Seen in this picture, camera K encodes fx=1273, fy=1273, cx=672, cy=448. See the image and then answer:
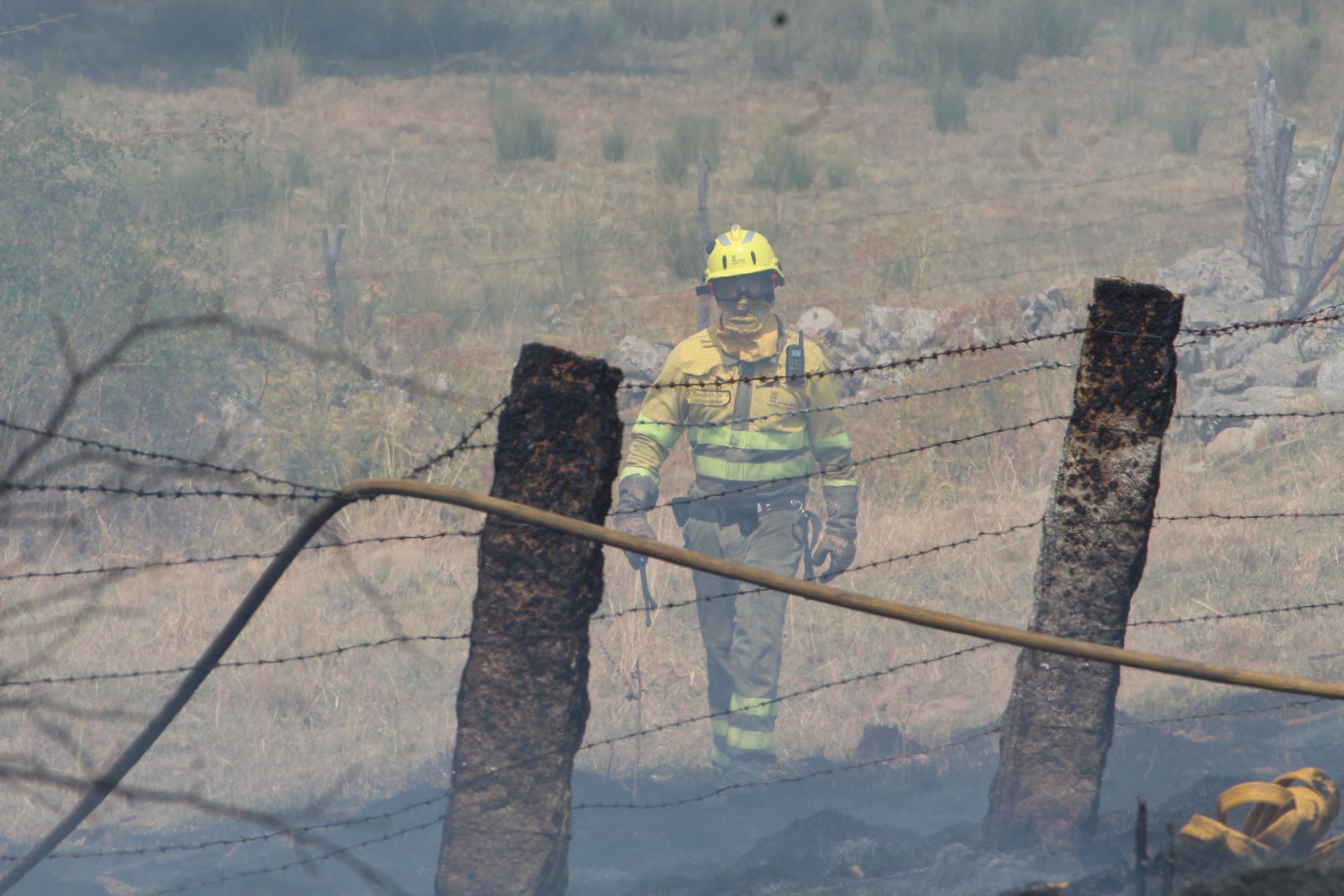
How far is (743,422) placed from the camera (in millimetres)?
6387

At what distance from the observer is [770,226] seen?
15617 mm

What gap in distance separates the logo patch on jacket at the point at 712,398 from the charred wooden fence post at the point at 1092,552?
2880 mm

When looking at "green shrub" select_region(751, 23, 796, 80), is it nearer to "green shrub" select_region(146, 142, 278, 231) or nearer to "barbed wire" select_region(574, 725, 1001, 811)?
"green shrub" select_region(146, 142, 278, 231)

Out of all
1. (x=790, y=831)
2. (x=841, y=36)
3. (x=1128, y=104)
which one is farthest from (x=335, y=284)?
(x=841, y=36)

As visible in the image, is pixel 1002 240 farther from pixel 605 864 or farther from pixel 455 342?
pixel 605 864

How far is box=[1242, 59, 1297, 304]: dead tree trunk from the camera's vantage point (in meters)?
12.5

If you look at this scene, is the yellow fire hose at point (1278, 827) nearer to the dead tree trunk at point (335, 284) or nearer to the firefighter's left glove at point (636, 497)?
the firefighter's left glove at point (636, 497)

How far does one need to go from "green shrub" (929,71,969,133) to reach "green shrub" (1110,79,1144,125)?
7.82 feet

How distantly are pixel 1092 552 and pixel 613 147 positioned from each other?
15.0m

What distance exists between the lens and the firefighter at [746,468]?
20.9 ft

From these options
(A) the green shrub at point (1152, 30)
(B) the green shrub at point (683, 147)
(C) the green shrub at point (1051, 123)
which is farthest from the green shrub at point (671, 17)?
(C) the green shrub at point (1051, 123)

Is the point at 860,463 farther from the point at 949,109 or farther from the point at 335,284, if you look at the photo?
the point at 949,109

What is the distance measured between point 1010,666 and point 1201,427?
386 centimetres

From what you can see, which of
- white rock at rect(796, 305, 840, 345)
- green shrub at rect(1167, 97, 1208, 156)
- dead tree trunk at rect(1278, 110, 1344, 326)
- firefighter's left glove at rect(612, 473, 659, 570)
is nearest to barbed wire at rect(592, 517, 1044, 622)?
firefighter's left glove at rect(612, 473, 659, 570)
